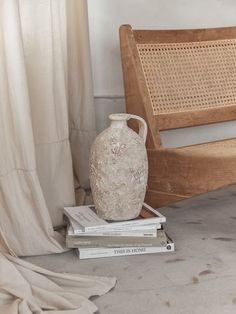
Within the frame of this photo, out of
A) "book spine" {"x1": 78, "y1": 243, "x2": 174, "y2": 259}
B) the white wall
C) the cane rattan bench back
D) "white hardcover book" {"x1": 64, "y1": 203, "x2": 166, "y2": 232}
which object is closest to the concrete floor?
"book spine" {"x1": 78, "y1": 243, "x2": 174, "y2": 259}

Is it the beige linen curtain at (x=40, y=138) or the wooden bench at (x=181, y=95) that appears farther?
the wooden bench at (x=181, y=95)

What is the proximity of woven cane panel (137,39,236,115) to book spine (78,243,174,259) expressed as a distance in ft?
2.08

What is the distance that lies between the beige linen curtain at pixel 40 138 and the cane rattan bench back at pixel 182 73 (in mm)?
208

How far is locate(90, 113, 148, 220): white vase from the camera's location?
5.98 ft

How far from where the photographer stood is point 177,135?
267cm

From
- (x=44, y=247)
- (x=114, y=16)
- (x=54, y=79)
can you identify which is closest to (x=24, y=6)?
(x=54, y=79)

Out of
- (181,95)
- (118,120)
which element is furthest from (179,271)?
(181,95)

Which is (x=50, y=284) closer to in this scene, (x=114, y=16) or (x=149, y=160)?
(x=149, y=160)

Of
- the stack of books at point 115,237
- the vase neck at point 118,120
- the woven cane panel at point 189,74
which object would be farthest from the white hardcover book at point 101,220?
the woven cane panel at point 189,74

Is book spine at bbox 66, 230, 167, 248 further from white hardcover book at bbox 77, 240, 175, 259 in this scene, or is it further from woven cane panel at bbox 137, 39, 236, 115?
woven cane panel at bbox 137, 39, 236, 115

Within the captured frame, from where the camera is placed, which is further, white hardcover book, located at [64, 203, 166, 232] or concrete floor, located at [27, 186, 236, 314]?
white hardcover book, located at [64, 203, 166, 232]

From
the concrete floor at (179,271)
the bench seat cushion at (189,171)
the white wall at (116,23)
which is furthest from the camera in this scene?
the white wall at (116,23)

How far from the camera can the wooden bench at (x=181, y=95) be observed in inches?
73.3

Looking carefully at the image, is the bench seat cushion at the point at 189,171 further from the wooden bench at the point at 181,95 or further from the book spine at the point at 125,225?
the book spine at the point at 125,225
